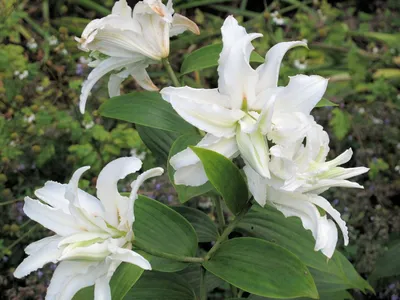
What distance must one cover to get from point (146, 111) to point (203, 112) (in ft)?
0.98

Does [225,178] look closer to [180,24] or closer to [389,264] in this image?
[180,24]

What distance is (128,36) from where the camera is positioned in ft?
3.00

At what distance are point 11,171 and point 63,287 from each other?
42.6 inches

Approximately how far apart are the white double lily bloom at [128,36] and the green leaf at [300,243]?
35cm

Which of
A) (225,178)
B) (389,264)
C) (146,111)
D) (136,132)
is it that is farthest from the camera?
(136,132)

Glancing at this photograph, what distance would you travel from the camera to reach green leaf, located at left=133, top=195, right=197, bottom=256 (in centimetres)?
90

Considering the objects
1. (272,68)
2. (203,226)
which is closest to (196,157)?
(272,68)

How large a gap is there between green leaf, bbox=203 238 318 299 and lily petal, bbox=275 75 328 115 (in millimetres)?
219

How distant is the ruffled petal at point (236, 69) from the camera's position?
73 cm

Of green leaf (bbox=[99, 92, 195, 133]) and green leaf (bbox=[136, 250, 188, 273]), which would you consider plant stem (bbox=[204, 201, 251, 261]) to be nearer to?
green leaf (bbox=[136, 250, 188, 273])

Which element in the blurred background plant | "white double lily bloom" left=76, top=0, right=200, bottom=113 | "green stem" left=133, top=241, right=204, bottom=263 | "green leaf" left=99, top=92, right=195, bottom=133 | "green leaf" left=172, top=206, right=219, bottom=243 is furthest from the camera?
the blurred background plant

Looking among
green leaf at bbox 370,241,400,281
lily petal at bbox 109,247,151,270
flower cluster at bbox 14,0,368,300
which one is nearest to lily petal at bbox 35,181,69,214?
flower cluster at bbox 14,0,368,300

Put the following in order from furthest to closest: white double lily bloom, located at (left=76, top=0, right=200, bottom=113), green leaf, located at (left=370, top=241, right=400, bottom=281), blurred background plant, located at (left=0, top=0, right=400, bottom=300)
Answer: blurred background plant, located at (left=0, top=0, right=400, bottom=300) → green leaf, located at (left=370, top=241, right=400, bottom=281) → white double lily bloom, located at (left=76, top=0, right=200, bottom=113)

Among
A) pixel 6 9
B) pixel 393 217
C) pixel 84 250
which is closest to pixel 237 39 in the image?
pixel 84 250
